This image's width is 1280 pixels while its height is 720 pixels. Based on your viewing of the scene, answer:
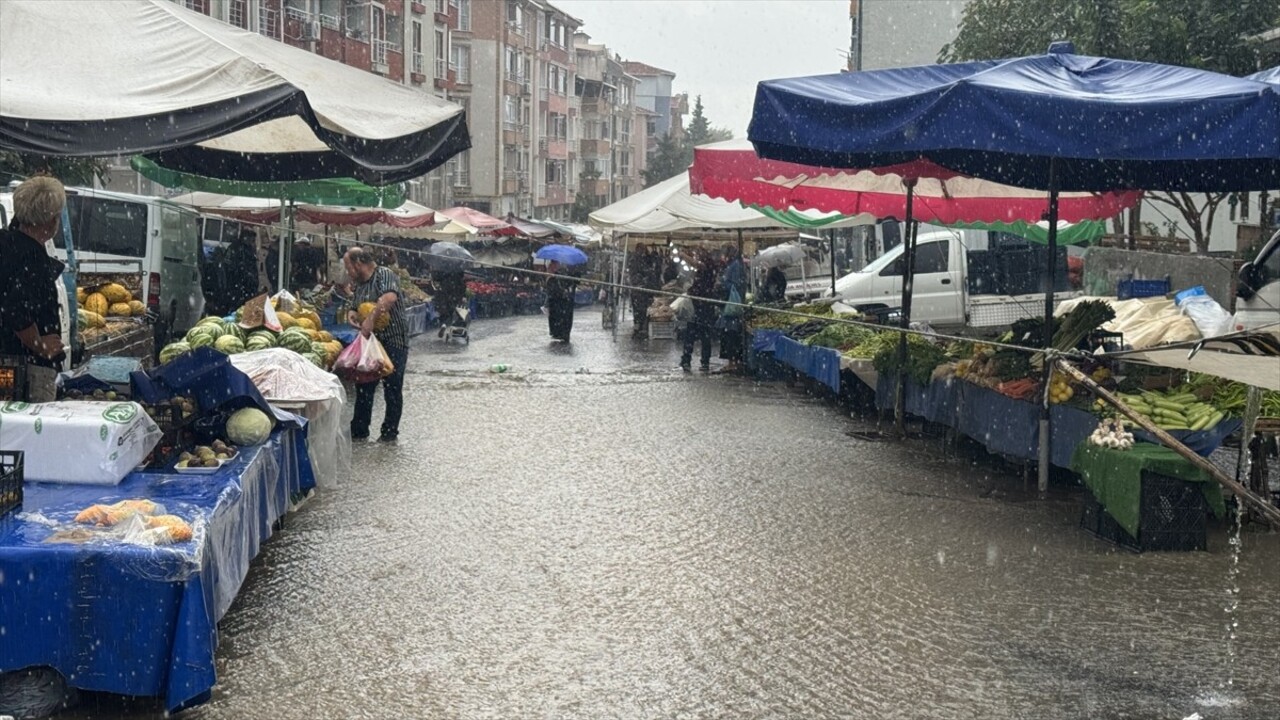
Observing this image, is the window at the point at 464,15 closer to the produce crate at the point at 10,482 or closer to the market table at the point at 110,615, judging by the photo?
the produce crate at the point at 10,482

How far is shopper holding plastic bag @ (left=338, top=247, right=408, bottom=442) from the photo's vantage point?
11.8 meters

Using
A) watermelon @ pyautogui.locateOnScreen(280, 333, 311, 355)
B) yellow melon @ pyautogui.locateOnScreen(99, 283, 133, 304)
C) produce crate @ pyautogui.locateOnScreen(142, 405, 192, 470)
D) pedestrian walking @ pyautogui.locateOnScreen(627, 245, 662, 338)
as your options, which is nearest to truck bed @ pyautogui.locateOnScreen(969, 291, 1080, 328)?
watermelon @ pyautogui.locateOnScreen(280, 333, 311, 355)

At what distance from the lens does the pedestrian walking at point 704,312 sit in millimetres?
21625

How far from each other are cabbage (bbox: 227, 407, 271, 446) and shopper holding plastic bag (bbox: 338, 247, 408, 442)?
3872mm

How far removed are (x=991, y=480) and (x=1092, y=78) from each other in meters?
3.19

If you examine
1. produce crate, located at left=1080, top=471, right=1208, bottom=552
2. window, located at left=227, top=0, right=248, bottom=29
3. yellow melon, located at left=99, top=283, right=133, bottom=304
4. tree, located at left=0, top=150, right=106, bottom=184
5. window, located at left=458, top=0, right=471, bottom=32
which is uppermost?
window, located at left=458, top=0, right=471, bottom=32

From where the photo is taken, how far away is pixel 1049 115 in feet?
30.9

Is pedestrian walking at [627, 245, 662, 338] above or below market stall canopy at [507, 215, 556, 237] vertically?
below

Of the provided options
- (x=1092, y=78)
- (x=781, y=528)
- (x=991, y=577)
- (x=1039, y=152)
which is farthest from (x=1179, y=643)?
(x=1092, y=78)

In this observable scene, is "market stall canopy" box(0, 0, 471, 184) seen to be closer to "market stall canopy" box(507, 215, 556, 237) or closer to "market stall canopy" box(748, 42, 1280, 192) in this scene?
"market stall canopy" box(748, 42, 1280, 192)

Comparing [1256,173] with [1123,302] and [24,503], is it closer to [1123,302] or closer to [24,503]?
[1123,302]

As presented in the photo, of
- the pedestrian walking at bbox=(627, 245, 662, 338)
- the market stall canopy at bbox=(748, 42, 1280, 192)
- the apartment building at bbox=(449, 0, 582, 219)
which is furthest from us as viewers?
the apartment building at bbox=(449, 0, 582, 219)

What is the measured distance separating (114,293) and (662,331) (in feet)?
43.9

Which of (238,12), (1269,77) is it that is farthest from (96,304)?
(238,12)
